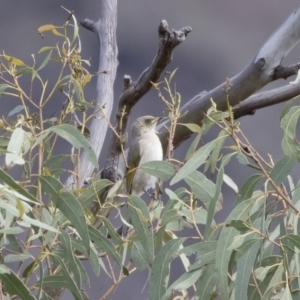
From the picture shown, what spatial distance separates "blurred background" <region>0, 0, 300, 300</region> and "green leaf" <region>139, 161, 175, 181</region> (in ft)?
4.32

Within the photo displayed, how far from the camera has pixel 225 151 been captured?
111 inches

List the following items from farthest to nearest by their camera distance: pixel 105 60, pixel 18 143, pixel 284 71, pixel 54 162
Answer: pixel 105 60
pixel 284 71
pixel 54 162
pixel 18 143

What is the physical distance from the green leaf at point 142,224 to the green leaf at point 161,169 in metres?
0.07

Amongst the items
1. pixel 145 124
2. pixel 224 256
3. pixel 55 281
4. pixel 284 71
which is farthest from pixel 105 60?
pixel 224 256

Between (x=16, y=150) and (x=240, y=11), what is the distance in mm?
1803

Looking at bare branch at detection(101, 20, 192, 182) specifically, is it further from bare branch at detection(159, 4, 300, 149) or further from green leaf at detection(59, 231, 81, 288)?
green leaf at detection(59, 231, 81, 288)

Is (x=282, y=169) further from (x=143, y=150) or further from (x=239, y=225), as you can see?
(x=143, y=150)

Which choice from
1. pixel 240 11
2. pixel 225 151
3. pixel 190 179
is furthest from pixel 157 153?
pixel 190 179

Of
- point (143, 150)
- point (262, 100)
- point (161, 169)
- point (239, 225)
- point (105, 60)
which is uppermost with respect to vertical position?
A: point (105, 60)

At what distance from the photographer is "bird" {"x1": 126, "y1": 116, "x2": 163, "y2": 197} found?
8.47ft

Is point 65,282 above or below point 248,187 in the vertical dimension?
below

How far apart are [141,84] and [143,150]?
0.59 m

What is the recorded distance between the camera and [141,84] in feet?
7.01

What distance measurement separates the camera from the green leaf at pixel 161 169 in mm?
1505
